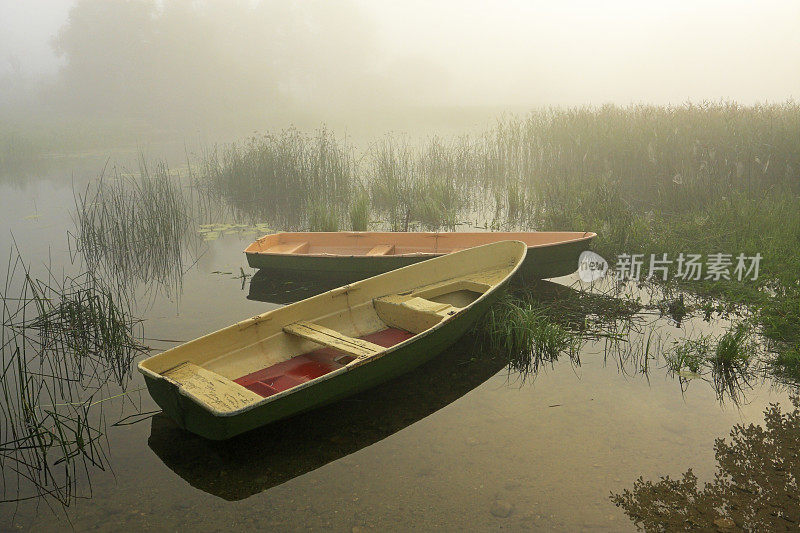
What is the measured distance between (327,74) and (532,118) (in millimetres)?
35440

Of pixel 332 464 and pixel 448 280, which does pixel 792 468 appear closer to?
pixel 332 464

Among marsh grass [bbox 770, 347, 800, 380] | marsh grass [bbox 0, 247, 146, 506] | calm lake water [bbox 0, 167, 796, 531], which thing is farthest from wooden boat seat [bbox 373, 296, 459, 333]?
marsh grass [bbox 770, 347, 800, 380]

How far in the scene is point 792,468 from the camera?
3.20m

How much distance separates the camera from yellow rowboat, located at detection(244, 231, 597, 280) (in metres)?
6.19

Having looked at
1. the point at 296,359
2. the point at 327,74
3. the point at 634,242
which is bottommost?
the point at 296,359

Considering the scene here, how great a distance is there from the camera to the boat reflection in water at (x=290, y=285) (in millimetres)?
6512

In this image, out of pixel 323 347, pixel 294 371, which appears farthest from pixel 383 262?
pixel 294 371

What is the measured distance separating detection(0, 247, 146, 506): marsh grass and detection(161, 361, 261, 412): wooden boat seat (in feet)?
1.89

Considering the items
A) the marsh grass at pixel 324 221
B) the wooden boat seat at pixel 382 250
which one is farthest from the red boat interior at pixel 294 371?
the marsh grass at pixel 324 221

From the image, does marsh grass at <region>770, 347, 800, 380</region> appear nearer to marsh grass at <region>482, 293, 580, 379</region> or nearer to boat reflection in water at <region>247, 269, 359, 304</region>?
marsh grass at <region>482, 293, 580, 379</region>

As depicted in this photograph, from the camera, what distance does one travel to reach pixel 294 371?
13.8 ft

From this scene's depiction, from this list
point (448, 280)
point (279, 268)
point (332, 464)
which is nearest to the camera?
point (332, 464)

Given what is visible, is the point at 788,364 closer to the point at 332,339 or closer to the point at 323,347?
the point at 332,339

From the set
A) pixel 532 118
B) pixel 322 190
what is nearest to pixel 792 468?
pixel 322 190
